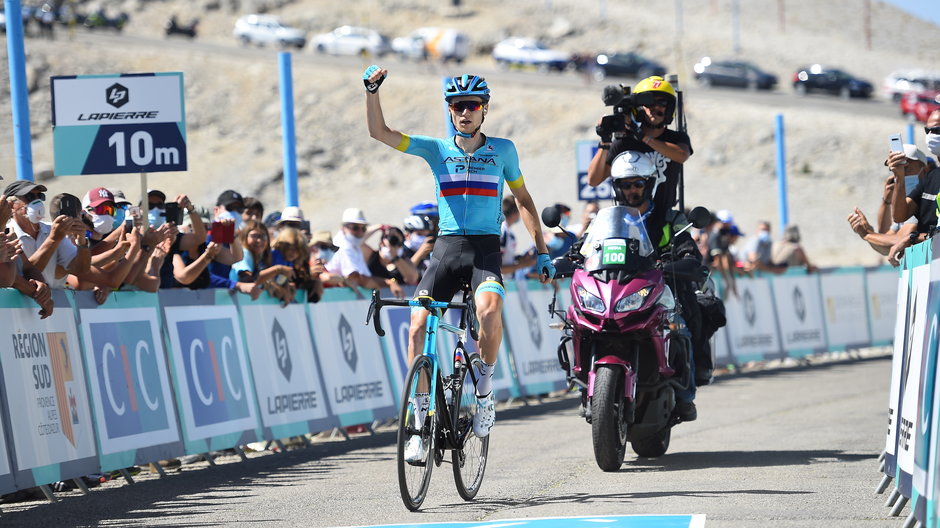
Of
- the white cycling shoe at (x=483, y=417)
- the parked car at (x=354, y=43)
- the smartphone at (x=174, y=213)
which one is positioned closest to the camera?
the white cycling shoe at (x=483, y=417)

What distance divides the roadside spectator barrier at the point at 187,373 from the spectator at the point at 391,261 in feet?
0.83

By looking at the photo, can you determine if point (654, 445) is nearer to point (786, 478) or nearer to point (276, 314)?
point (786, 478)

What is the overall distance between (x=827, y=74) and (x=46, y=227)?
2626 inches

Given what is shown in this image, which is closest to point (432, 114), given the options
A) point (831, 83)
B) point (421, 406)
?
point (831, 83)

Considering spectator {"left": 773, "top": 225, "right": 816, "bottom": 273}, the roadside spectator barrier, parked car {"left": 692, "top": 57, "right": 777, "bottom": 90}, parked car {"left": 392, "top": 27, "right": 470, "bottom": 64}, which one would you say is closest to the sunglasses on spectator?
the roadside spectator barrier

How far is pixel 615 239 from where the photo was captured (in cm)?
1050

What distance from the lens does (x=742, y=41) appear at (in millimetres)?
101875

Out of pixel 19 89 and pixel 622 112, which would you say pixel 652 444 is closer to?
pixel 622 112

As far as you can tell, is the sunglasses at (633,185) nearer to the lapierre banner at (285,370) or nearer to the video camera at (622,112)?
the video camera at (622,112)

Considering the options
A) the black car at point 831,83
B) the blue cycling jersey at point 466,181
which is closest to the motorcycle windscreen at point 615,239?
the blue cycling jersey at point 466,181

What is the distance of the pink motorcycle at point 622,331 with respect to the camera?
1022 cm

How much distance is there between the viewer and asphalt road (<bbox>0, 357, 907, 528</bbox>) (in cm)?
849

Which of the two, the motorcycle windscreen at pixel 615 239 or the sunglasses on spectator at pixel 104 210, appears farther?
the sunglasses on spectator at pixel 104 210

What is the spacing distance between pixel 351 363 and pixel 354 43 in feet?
236
